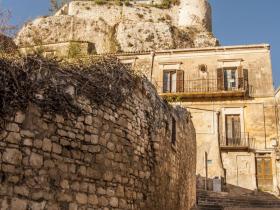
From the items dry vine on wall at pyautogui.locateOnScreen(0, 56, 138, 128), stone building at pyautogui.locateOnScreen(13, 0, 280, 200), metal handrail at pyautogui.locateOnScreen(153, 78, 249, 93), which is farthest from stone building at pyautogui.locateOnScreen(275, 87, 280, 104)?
dry vine on wall at pyautogui.locateOnScreen(0, 56, 138, 128)

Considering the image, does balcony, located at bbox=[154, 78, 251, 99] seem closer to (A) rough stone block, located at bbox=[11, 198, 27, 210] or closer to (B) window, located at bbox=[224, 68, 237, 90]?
(B) window, located at bbox=[224, 68, 237, 90]

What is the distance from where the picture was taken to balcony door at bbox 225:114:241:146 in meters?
23.0

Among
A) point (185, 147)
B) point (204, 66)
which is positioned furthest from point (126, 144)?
point (204, 66)

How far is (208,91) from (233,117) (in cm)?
209

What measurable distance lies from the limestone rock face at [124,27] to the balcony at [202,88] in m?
7.29

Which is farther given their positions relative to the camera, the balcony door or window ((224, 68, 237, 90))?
window ((224, 68, 237, 90))

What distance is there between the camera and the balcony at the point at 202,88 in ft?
77.7

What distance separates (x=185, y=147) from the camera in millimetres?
11133

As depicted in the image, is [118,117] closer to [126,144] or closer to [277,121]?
[126,144]

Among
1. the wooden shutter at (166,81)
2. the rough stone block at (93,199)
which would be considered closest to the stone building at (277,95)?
the wooden shutter at (166,81)

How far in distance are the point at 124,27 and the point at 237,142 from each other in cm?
1520

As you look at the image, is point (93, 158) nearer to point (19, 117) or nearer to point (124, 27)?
point (19, 117)

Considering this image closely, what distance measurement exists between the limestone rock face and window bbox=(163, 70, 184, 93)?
6.65 m

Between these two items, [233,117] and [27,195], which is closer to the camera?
[27,195]
